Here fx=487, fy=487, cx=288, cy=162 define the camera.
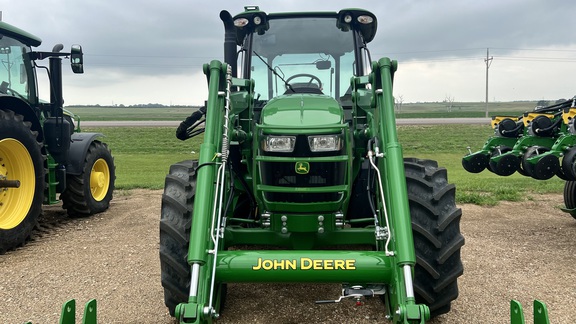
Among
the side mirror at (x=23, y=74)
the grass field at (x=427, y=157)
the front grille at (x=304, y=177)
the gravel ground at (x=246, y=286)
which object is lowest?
the gravel ground at (x=246, y=286)

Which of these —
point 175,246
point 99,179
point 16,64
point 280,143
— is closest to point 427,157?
point 99,179

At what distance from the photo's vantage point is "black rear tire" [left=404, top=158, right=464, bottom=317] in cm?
338

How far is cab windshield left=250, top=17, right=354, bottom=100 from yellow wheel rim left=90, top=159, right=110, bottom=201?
444 centimetres

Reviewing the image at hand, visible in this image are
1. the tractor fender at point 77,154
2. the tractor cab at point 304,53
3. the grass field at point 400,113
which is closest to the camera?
the tractor cab at point 304,53

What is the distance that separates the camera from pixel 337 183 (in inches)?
135

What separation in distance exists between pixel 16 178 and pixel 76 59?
1856mm

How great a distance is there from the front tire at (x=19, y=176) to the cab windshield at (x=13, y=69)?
89 centimetres

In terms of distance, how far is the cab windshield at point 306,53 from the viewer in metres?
4.61

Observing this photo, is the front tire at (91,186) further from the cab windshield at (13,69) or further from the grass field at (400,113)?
the grass field at (400,113)

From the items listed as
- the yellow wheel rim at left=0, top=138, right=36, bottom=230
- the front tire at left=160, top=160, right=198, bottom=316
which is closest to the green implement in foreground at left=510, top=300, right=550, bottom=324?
the front tire at left=160, top=160, right=198, bottom=316

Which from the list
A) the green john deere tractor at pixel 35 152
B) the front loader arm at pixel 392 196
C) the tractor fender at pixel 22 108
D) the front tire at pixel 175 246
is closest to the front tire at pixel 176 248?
the front tire at pixel 175 246

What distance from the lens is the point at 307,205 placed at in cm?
345

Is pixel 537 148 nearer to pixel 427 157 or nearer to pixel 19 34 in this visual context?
pixel 19 34

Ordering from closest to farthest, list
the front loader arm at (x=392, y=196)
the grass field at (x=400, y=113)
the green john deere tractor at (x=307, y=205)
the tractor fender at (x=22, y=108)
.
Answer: the front loader arm at (x=392, y=196) → the green john deere tractor at (x=307, y=205) → the tractor fender at (x=22, y=108) → the grass field at (x=400, y=113)
